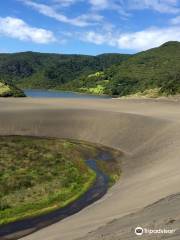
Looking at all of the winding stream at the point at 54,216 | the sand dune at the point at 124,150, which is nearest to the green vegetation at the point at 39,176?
the winding stream at the point at 54,216

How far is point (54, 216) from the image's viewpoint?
30.5 metres

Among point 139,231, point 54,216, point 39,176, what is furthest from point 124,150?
point 139,231

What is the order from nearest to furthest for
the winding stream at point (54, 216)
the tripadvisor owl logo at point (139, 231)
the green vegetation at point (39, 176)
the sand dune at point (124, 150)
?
the tripadvisor owl logo at point (139, 231) → the sand dune at point (124, 150) → the winding stream at point (54, 216) → the green vegetation at point (39, 176)

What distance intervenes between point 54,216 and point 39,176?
36.3ft

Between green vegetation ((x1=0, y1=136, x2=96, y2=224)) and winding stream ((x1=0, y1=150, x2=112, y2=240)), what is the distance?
26.8 inches

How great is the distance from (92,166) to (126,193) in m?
15.0

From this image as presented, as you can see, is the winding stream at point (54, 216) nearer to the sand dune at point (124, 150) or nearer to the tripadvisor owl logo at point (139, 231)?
the sand dune at point (124, 150)

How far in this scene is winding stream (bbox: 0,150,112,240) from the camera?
27356mm

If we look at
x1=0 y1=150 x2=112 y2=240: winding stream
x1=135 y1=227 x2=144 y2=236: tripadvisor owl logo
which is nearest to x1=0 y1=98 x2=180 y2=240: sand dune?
x1=135 y1=227 x2=144 y2=236: tripadvisor owl logo

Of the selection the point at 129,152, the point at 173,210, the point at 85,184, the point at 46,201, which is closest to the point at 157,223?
the point at 173,210

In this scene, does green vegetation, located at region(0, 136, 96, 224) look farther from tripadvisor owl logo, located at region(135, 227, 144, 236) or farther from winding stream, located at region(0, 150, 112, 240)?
tripadvisor owl logo, located at region(135, 227, 144, 236)

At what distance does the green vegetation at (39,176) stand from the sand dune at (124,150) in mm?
3758

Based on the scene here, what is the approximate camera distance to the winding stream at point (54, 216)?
89.8ft

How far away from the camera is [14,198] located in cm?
3409
